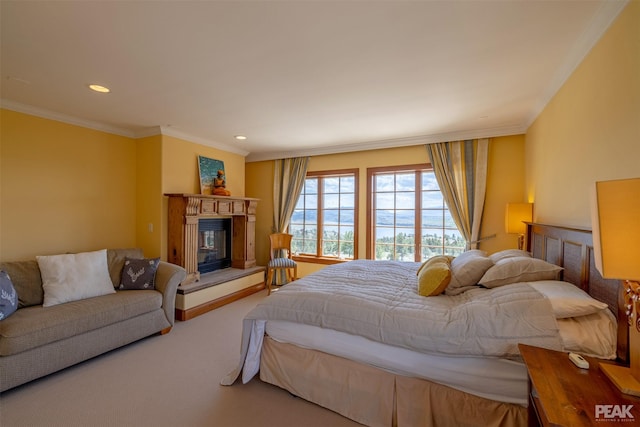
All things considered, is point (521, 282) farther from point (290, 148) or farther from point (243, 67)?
point (290, 148)

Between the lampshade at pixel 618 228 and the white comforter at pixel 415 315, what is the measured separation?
0.63 m

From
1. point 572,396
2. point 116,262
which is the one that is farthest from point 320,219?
point 572,396

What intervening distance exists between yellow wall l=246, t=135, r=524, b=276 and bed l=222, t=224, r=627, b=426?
5.04 ft

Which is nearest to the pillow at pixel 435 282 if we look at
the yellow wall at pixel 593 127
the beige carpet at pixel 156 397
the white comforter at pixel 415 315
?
the white comforter at pixel 415 315

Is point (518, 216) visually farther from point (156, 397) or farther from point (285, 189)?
Answer: point (156, 397)

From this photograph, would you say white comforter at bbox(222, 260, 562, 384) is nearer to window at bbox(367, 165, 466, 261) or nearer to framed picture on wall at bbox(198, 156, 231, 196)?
window at bbox(367, 165, 466, 261)

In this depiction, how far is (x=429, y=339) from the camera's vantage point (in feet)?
5.27

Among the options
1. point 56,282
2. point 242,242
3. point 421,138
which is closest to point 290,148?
point 242,242

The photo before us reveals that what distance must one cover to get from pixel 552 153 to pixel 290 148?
12.1 feet

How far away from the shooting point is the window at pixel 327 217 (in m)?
4.86

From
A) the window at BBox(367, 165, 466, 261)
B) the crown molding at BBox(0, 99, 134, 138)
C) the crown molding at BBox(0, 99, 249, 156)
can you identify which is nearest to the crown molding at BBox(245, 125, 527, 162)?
the window at BBox(367, 165, 466, 261)

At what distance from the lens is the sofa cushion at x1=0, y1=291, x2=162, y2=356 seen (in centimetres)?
213

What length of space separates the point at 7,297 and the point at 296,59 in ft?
10.3

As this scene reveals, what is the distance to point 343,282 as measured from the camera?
2461mm
